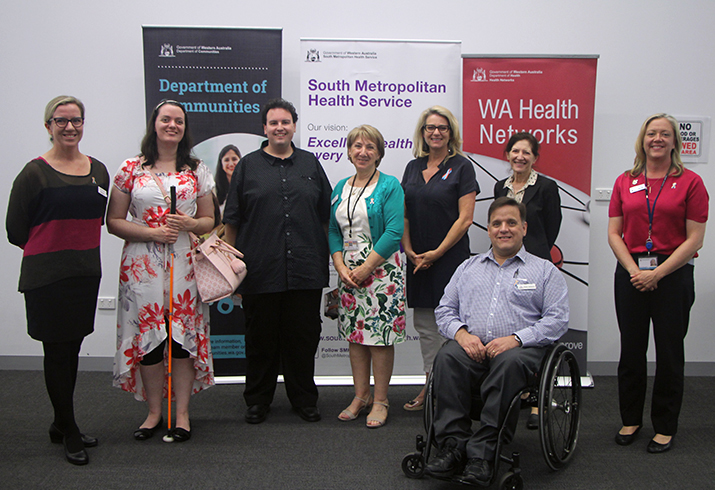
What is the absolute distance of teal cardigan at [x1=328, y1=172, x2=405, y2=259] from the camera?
2.65 metres

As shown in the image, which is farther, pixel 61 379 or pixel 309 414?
pixel 309 414

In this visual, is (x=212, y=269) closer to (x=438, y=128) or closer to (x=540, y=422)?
(x=438, y=128)

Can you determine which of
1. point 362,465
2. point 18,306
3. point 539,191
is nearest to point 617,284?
point 539,191

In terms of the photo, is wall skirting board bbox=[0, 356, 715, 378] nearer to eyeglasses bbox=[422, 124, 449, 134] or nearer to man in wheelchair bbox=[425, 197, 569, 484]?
man in wheelchair bbox=[425, 197, 569, 484]

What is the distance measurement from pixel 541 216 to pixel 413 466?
153 centimetres

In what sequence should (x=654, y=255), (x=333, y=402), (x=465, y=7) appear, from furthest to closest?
1. (x=465, y=7)
2. (x=333, y=402)
3. (x=654, y=255)

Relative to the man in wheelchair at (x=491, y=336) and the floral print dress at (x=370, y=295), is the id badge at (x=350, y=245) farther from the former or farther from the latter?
the man in wheelchair at (x=491, y=336)

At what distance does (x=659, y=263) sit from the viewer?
2.42 metres

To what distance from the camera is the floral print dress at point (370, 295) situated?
271 cm

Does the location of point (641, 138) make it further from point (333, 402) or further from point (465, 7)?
point (333, 402)

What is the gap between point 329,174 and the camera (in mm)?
3516

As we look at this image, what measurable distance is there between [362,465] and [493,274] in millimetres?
1018

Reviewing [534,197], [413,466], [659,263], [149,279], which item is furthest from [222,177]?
[659,263]

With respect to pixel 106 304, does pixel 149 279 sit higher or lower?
higher
